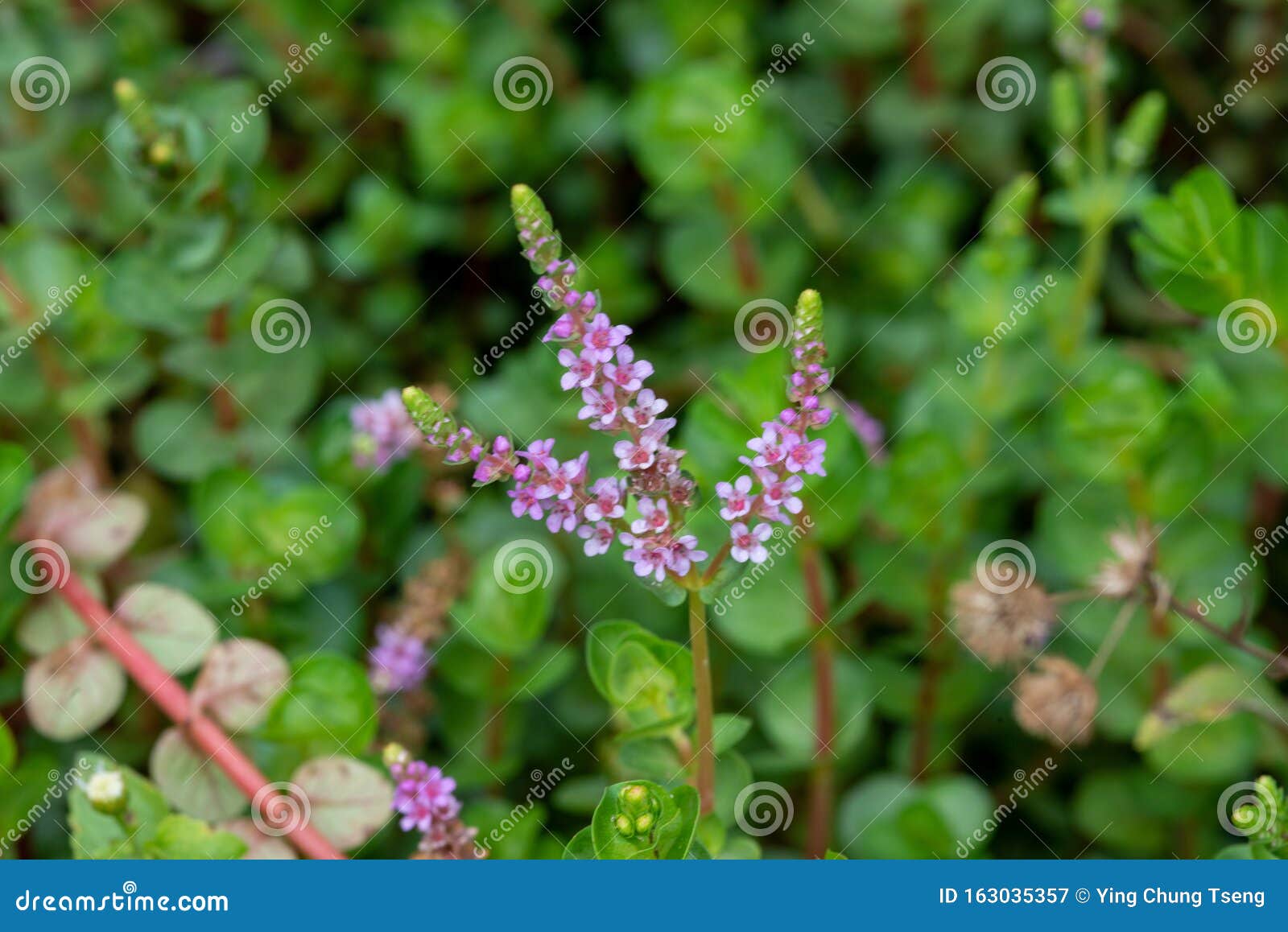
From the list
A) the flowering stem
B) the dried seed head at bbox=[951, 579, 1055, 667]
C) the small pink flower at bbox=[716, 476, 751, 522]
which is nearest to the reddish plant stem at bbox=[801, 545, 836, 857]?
the dried seed head at bbox=[951, 579, 1055, 667]

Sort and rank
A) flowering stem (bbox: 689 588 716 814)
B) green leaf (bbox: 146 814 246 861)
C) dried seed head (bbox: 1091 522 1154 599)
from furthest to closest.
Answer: dried seed head (bbox: 1091 522 1154 599) → green leaf (bbox: 146 814 246 861) → flowering stem (bbox: 689 588 716 814)

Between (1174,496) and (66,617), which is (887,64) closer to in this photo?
(1174,496)

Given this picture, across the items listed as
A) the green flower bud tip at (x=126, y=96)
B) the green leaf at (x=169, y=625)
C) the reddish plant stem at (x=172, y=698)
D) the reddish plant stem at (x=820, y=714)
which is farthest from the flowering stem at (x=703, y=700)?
the green flower bud tip at (x=126, y=96)

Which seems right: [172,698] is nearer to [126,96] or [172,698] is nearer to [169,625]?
[169,625]

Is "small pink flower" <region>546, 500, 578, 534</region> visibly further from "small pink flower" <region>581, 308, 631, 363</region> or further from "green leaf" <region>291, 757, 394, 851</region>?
"green leaf" <region>291, 757, 394, 851</region>

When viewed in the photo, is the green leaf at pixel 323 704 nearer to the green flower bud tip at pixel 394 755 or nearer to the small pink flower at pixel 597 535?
the green flower bud tip at pixel 394 755

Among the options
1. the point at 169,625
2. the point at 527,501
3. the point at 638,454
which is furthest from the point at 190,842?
the point at 638,454

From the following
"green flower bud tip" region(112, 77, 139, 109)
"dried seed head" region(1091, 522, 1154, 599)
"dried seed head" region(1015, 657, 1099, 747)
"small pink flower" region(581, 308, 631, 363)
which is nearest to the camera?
"small pink flower" region(581, 308, 631, 363)
